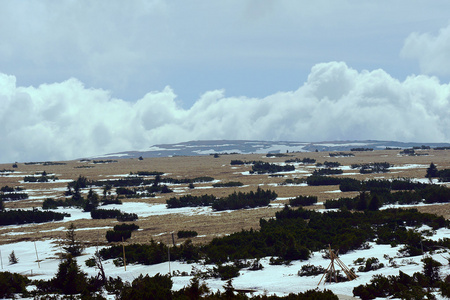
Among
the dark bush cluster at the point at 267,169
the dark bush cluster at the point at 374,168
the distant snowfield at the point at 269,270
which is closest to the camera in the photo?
the distant snowfield at the point at 269,270

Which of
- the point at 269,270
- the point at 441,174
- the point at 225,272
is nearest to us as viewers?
the point at 225,272

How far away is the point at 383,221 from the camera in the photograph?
66.8 feet

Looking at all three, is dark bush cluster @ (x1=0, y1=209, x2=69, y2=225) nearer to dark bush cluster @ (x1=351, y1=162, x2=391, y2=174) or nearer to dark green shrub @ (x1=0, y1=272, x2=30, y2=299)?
dark green shrub @ (x1=0, y1=272, x2=30, y2=299)

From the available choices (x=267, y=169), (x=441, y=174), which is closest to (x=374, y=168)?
(x=267, y=169)

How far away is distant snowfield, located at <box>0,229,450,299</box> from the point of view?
42.6ft

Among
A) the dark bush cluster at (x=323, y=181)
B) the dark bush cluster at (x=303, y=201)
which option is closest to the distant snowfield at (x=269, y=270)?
the dark bush cluster at (x=303, y=201)

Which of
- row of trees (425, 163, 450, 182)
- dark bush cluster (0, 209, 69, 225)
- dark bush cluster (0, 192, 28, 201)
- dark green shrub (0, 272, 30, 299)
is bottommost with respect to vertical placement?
row of trees (425, 163, 450, 182)

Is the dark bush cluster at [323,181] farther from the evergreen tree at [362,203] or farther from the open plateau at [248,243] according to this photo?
the evergreen tree at [362,203]

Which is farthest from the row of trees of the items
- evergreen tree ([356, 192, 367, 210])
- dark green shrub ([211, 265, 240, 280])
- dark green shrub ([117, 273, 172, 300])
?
dark green shrub ([117, 273, 172, 300])

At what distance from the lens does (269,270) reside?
50.2 feet

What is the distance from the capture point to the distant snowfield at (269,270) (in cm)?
1298

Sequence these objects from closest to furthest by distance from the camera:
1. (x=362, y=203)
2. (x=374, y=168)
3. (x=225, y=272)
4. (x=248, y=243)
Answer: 1. (x=225, y=272)
2. (x=248, y=243)
3. (x=362, y=203)
4. (x=374, y=168)

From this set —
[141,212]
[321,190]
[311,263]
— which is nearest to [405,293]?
[311,263]

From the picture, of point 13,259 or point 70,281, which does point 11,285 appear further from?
point 13,259
